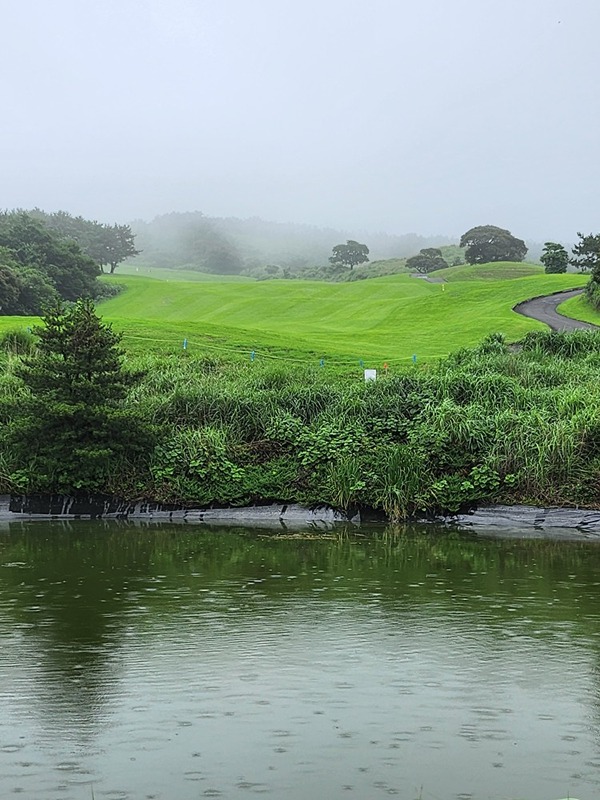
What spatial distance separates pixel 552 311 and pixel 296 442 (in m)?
33.1

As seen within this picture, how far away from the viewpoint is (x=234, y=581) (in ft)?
43.9

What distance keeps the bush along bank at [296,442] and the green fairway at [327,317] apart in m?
9.09

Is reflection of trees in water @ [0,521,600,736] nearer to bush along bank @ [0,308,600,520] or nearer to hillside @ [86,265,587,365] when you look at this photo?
bush along bank @ [0,308,600,520]

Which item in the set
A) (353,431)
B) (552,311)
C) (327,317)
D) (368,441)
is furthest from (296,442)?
(327,317)

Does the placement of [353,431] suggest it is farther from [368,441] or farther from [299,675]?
[299,675]

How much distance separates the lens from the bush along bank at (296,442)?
19.8 m

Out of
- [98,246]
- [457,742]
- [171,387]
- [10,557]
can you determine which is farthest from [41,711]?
[98,246]

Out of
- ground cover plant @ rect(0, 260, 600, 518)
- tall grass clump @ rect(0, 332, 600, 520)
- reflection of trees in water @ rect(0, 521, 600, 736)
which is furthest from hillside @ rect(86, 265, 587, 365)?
reflection of trees in water @ rect(0, 521, 600, 736)

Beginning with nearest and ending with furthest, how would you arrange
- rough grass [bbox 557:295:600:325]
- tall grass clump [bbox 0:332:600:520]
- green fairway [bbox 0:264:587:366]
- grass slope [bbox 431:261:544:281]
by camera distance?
tall grass clump [bbox 0:332:600:520]
green fairway [bbox 0:264:587:366]
rough grass [bbox 557:295:600:325]
grass slope [bbox 431:261:544:281]

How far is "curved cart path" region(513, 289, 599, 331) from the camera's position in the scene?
44688 millimetres

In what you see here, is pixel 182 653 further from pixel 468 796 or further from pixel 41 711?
pixel 468 796

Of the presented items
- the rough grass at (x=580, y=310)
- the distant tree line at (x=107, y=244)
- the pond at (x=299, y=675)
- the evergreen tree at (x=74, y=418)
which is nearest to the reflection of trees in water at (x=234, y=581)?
the pond at (x=299, y=675)

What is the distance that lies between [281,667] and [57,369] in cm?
1304

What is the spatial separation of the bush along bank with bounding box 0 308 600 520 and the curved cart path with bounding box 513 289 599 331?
68.7 ft
